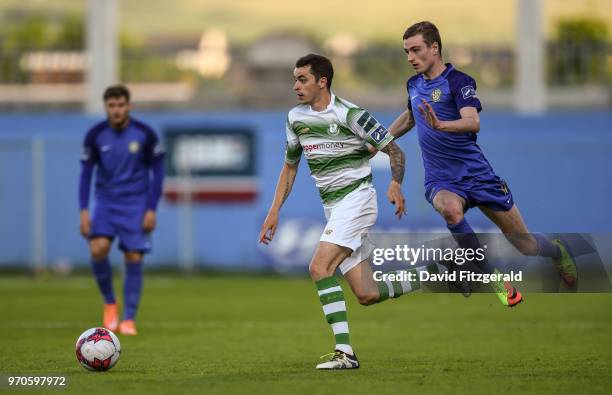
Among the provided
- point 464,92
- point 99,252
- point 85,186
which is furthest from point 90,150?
point 464,92

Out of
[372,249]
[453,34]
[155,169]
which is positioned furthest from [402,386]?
[453,34]

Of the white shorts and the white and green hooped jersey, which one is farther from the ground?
the white and green hooped jersey

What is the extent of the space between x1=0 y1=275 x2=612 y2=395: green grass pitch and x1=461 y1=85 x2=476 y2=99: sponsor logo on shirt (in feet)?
6.47

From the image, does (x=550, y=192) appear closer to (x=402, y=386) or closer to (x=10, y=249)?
(x=10, y=249)

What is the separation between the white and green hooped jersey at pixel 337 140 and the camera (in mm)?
8727

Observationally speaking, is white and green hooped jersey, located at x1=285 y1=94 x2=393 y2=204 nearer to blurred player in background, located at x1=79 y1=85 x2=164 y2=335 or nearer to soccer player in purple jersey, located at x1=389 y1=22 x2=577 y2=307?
soccer player in purple jersey, located at x1=389 y1=22 x2=577 y2=307

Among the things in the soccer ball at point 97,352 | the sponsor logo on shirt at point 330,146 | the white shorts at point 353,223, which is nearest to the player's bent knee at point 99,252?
the soccer ball at point 97,352

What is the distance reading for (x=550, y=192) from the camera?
22797 mm

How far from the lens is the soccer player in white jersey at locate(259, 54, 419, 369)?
8656 millimetres

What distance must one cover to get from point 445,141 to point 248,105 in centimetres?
1911

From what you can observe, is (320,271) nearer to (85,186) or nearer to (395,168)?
(395,168)

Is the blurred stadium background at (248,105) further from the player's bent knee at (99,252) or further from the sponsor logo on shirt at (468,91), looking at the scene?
the sponsor logo on shirt at (468,91)

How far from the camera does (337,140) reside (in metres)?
8.80

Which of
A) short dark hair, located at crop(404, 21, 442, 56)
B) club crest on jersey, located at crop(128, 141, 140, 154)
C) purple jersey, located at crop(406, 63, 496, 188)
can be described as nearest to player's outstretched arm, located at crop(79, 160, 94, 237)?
club crest on jersey, located at crop(128, 141, 140, 154)
